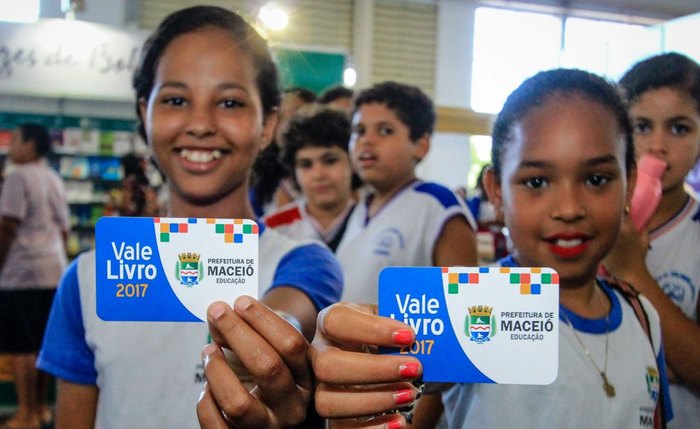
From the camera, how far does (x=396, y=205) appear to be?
2.04m

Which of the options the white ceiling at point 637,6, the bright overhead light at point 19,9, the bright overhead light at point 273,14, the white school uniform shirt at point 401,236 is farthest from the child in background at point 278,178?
the bright overhead light at point 19,9

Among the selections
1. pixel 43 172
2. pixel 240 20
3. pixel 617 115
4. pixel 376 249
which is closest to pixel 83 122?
pixel 43 172

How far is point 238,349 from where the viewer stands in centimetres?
68

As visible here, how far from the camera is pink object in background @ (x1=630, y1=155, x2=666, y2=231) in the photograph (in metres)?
1.22

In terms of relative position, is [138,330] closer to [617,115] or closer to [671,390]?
[617,115]

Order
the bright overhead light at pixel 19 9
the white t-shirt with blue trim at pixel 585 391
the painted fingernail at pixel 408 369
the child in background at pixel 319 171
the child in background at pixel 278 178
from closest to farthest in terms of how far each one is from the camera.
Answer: the painted fingernail at pixel 408 369, the white t-shirt with blue trim at pixel 585 391, the child in background at pixel 319 171, the child in background at pixel 278 178, the bright overhead light at pixel 19 9

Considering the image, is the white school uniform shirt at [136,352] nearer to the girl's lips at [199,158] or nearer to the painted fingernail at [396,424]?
the girl's lips at [199,158]

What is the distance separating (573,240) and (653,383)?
0.89 feet

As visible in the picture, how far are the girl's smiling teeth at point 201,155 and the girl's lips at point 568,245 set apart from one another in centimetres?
54

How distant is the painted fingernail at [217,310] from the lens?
687 millimetres

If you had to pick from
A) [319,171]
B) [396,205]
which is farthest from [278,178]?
[396,205]

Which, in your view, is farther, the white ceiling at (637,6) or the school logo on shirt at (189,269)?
the white ceiling at (637,6)

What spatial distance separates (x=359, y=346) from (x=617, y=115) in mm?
583

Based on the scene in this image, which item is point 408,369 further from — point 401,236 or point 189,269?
point 401,236
